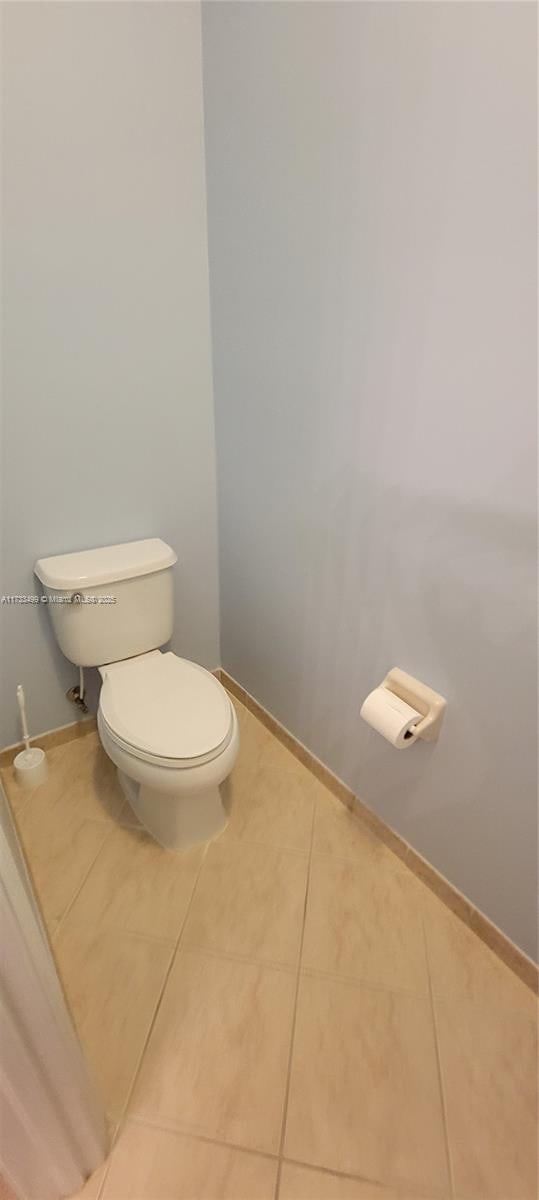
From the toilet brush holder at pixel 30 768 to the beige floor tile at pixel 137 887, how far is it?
324 mm

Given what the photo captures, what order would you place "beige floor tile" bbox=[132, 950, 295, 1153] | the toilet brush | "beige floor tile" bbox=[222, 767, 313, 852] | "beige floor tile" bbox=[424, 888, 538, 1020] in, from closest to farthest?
"beige floor tile" bbox=[132, 950, 295, 1153]
"beige floor tile" bbox=[424, 888, 538, 1020]
"beige floor tile" bbox=[222, 767, 313, 852]
the toilet brush

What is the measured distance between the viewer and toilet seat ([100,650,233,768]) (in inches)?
50.4

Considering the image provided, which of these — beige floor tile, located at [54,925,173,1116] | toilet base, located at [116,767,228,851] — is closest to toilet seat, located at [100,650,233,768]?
toilet base, located at [116,767,228,851]

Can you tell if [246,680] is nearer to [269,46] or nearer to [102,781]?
[102,781]

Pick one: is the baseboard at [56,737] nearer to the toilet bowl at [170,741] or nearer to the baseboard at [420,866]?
the toilet bowl at [170,741]

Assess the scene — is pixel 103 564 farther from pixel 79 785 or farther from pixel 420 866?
pixel 420 866

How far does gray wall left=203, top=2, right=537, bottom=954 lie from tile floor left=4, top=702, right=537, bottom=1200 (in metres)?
0.20

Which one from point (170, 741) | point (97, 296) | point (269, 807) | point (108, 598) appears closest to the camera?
point (170, 741)

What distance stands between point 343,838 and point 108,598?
3.09ft

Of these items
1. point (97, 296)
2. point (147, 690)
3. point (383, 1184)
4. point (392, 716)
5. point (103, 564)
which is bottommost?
point (383, 1184)

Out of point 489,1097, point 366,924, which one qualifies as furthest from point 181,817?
point 489,1097

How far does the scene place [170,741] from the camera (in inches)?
50.8

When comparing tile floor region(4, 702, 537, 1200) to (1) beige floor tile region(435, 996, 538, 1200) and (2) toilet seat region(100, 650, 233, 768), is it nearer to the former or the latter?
(1) beige floor tile region(435, 996, 538, 1200)

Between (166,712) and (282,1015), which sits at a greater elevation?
(166,712)
